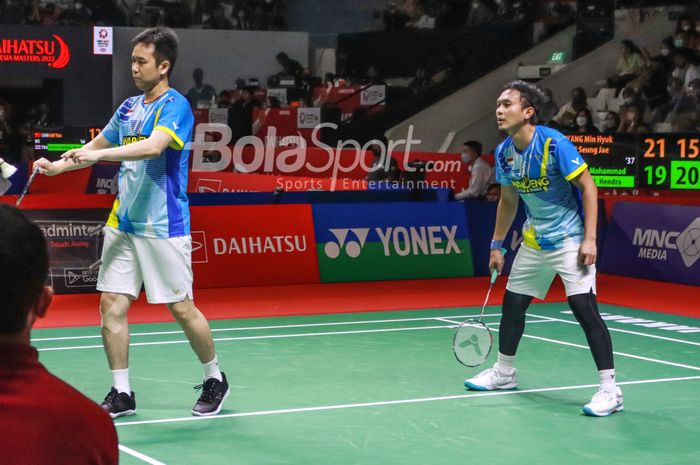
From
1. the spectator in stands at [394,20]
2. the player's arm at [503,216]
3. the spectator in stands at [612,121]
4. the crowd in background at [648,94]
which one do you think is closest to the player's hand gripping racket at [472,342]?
Answer: the player's arm at [503,216]

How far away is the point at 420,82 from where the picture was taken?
24906 mm

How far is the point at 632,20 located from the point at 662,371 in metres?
17.3

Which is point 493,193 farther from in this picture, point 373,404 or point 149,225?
point 149,225

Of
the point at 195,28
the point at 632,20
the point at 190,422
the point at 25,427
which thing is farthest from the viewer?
the point at 195,28

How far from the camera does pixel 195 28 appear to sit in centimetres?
2591

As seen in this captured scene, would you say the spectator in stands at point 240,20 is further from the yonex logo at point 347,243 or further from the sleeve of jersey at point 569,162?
the sleeve of jersey at point 569,162

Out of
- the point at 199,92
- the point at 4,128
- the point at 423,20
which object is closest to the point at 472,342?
the point at 4,128

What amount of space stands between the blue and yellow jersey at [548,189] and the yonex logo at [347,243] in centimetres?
568

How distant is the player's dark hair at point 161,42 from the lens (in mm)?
6055

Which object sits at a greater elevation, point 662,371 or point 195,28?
point 195,28

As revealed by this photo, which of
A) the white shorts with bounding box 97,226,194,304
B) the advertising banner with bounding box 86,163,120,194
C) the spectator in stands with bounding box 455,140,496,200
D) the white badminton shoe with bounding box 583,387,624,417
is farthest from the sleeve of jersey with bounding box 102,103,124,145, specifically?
the advertising banner with bounding box 86,163,120,194

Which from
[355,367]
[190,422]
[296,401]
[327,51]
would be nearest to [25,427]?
[190,422]

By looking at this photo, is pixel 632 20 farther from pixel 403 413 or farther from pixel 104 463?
pixel 104 463

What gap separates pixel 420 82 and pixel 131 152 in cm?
1955
